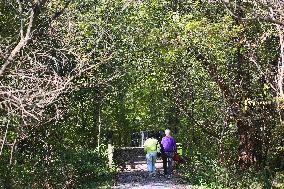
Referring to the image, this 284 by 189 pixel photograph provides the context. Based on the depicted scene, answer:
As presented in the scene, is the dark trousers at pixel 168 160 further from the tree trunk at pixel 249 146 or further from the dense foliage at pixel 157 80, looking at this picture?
the tree trunk at pixel 249 146

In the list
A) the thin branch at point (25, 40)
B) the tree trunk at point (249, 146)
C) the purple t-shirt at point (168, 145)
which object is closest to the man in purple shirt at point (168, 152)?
the purple t-shirt at point (168, 145)

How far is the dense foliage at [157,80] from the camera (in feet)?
45.6

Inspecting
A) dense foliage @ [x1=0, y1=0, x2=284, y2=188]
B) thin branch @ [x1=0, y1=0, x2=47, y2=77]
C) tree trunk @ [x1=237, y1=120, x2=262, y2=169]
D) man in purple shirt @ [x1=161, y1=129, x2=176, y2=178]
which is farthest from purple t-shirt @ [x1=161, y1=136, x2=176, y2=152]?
thin branch @ [x1=0, y1=0, x2=47, y2=77]

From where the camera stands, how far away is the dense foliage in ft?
45.6

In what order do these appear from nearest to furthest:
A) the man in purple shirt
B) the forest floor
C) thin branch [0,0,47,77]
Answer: thin branch [0,0,47,77], the forest floor, the man in purple shirt

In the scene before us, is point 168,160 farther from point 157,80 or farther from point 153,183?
point 157,80

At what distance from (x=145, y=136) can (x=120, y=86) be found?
21.5 meters

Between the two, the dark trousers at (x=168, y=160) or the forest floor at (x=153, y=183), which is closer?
the forest floor at (x=153, y=183)

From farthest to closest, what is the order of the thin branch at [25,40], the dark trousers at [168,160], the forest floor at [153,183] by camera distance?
the dark trousers at [168,160] < the forest floor at [153,183] < the thin branch at [25,40]

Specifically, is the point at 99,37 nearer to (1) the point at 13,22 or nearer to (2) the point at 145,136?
(1) the point at 13,22

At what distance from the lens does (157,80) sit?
22.7 metres

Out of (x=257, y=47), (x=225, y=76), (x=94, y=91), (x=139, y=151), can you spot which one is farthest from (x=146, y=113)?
(x=257, y=47)

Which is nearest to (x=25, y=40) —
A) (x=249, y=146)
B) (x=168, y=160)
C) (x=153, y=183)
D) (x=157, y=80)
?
(x=153, y=183)

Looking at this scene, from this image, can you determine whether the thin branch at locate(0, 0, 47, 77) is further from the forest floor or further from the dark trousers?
the dark trousers
